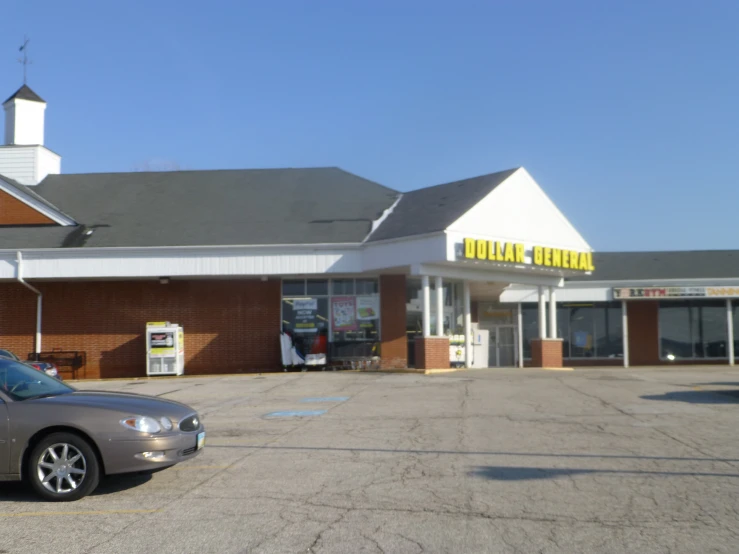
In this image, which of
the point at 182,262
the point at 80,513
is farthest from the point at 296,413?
the point at 182,262

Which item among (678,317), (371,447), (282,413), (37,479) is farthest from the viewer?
(678,317)

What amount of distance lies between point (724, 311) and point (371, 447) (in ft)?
99.0

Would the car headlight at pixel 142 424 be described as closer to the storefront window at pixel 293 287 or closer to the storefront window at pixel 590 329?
the storefront window at pixel 293 287

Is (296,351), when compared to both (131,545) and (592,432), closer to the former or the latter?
(592,432)

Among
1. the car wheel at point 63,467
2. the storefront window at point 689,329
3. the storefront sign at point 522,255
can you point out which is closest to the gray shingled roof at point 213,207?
the storefront sign at point 522,255

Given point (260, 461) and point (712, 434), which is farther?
point (712, 434)

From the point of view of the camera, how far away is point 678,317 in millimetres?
36062

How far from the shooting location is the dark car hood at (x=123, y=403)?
8125 mm

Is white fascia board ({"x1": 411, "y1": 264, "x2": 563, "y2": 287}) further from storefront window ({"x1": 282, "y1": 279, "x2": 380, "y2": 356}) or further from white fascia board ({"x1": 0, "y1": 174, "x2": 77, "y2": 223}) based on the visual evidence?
white fascia board ({"x1": 0, "y1": 174, "x2": 77, "y2": 223})

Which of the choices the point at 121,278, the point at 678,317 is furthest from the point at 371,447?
the point at 678,317

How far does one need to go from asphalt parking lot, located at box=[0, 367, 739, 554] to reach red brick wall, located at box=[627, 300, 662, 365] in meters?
21.6

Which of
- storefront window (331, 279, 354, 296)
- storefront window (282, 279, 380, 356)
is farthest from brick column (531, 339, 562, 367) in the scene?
storefront window (331, 279, 354, 296)

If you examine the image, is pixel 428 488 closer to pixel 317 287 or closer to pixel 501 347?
pixel 317 287

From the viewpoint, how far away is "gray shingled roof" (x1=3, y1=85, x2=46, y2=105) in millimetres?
33406
